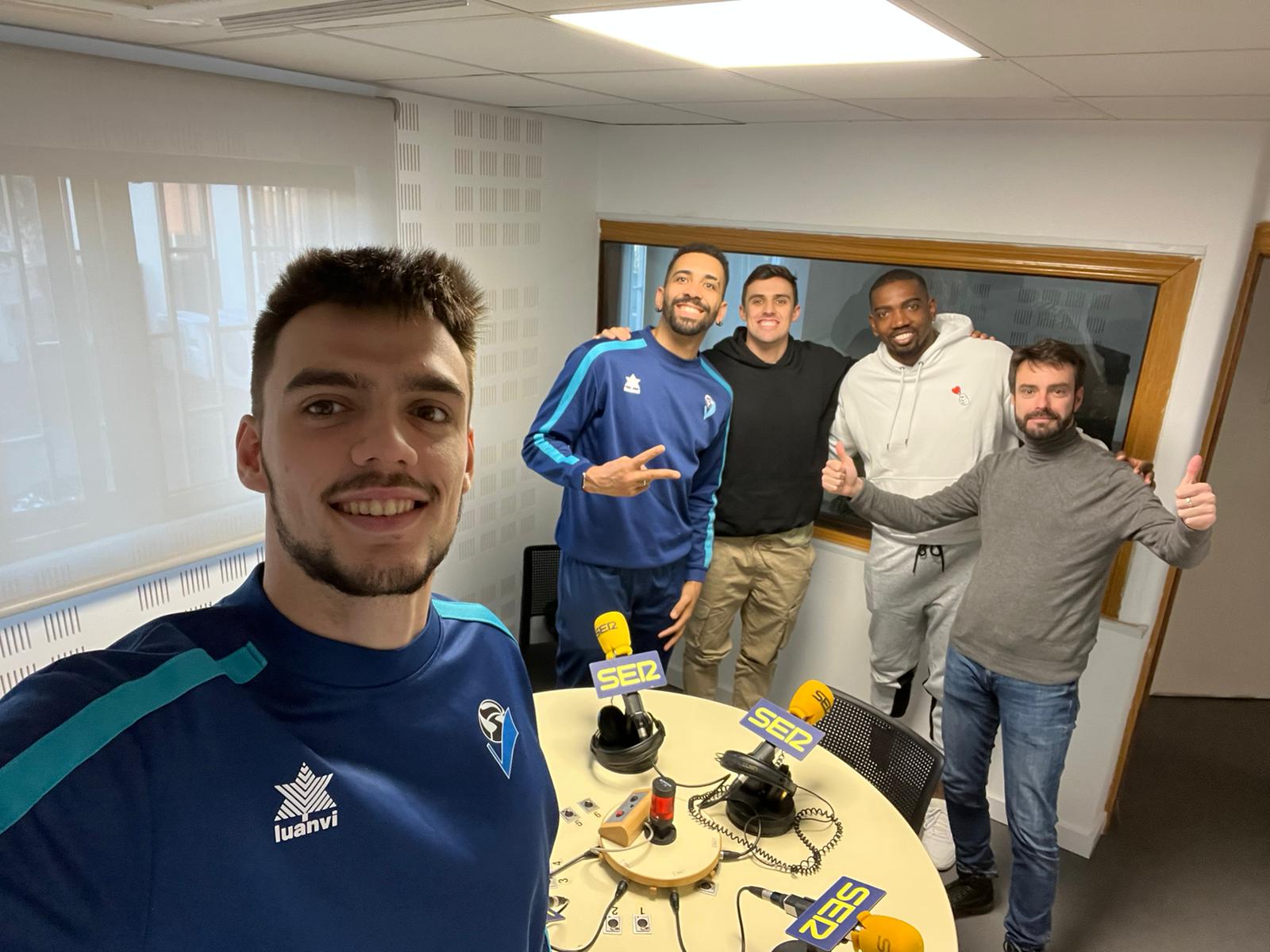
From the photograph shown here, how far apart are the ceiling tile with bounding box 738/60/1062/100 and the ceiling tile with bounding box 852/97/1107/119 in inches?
3.6

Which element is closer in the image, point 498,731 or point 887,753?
point 498,731

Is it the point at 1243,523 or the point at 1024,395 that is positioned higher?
the point at 1024,395

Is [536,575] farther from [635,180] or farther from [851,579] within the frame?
[635,180]

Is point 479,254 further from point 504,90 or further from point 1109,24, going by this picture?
point 1109,24

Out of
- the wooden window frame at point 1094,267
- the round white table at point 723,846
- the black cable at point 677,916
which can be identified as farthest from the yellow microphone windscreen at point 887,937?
the wooden window frame at point 1094,267

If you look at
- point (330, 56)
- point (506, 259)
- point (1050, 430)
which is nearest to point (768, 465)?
point (1050, 430)

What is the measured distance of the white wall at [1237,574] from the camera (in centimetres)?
351

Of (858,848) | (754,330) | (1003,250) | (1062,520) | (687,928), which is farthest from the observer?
(754,330)

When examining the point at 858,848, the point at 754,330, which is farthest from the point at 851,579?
the point at 858,848

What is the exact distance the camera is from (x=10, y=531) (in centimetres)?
203

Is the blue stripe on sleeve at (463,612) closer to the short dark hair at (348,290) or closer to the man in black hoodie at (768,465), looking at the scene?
the short dark hair at (348,290)

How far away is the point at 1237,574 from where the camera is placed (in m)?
3.76

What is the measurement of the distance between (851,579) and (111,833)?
2850 millimetres

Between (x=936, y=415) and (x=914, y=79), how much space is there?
46.7 inches
